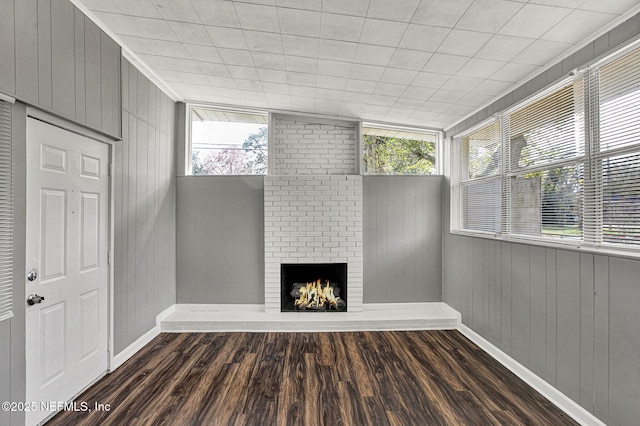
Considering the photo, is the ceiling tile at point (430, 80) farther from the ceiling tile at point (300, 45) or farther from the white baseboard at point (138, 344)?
the white baseboard at point (138, 344)

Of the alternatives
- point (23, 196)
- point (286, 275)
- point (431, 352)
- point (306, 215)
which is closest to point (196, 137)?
point (306, 215)

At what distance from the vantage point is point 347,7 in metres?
2.03

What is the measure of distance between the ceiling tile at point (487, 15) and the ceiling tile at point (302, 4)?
972 millimetres

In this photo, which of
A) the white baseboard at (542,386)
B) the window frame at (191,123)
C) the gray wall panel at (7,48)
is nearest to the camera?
the gray wall panel at (7,48)

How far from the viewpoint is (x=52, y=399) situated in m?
2.16

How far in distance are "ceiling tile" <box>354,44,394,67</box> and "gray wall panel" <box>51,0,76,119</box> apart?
2.19m

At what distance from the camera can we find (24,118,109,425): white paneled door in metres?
2.02

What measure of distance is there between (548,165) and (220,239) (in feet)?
12.5

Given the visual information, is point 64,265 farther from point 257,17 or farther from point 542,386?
point 542,386

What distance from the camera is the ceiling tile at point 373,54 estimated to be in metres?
2.49

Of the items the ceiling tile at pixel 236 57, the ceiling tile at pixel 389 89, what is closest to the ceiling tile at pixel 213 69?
the ceiling tile at pixel 236 57

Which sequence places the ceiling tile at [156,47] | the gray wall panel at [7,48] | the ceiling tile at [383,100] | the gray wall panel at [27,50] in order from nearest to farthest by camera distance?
the gray wall panel at [7,48] → the gray wall panel at [27,50] → the ceiling tile at [156,47] → the ceiling tile at [383,100]

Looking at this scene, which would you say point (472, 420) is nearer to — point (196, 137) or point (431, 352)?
point (431, 352)

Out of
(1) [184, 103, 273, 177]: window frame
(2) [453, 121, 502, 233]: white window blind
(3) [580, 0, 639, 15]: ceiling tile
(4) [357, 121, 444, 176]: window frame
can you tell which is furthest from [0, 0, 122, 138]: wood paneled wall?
(2) [453, 121, 502, 233]: white window blind
